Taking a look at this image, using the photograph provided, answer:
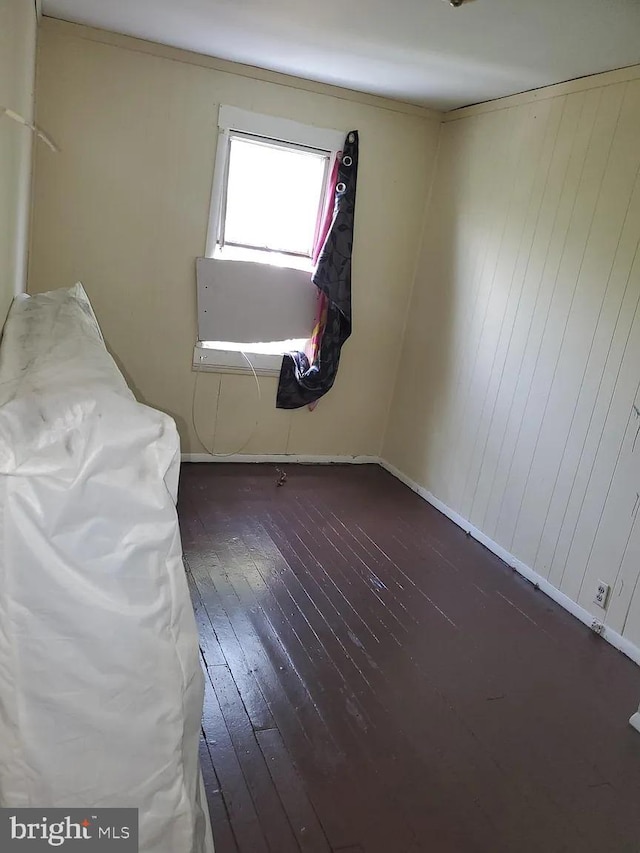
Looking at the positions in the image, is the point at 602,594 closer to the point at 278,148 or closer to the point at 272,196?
the point at 272,196

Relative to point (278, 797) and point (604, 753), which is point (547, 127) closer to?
point (604, 753)

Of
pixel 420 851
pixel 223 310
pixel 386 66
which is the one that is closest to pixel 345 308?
pixel 223 310

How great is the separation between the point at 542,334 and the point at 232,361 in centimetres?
182

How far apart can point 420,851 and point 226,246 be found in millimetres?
3177

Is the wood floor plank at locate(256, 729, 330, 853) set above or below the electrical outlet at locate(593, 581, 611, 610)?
below

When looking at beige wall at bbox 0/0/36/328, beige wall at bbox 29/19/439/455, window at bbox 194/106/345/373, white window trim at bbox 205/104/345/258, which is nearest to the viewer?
beige wall at bbox 0/0/36/328

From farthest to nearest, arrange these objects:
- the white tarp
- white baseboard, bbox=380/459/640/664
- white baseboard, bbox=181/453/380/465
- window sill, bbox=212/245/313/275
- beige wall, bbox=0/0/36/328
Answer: white baseboard, bbox=181/453/380/465, window sill, bbox=212/245/313/275, white baseboard, bbox=380/459/640/664, beige wall, bbox=0/0/36/328, the white tarp

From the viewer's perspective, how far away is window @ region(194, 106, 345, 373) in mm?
3684

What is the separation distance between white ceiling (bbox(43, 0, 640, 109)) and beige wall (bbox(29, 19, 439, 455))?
182 millimetres

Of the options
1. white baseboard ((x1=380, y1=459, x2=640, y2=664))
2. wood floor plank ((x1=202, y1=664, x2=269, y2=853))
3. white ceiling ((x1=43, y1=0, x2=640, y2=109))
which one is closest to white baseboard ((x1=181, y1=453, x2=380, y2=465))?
white baseboard ((x1=380, y1=459, x2=640, y2=664))

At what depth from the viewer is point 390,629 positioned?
255cm

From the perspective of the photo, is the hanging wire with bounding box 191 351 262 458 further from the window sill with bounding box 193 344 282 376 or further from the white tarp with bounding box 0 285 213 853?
the white tarp with bounding box 0 285 213 853

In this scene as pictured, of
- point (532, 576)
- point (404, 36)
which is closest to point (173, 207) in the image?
point (404, 36)

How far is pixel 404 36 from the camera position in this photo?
2646 millimetres
